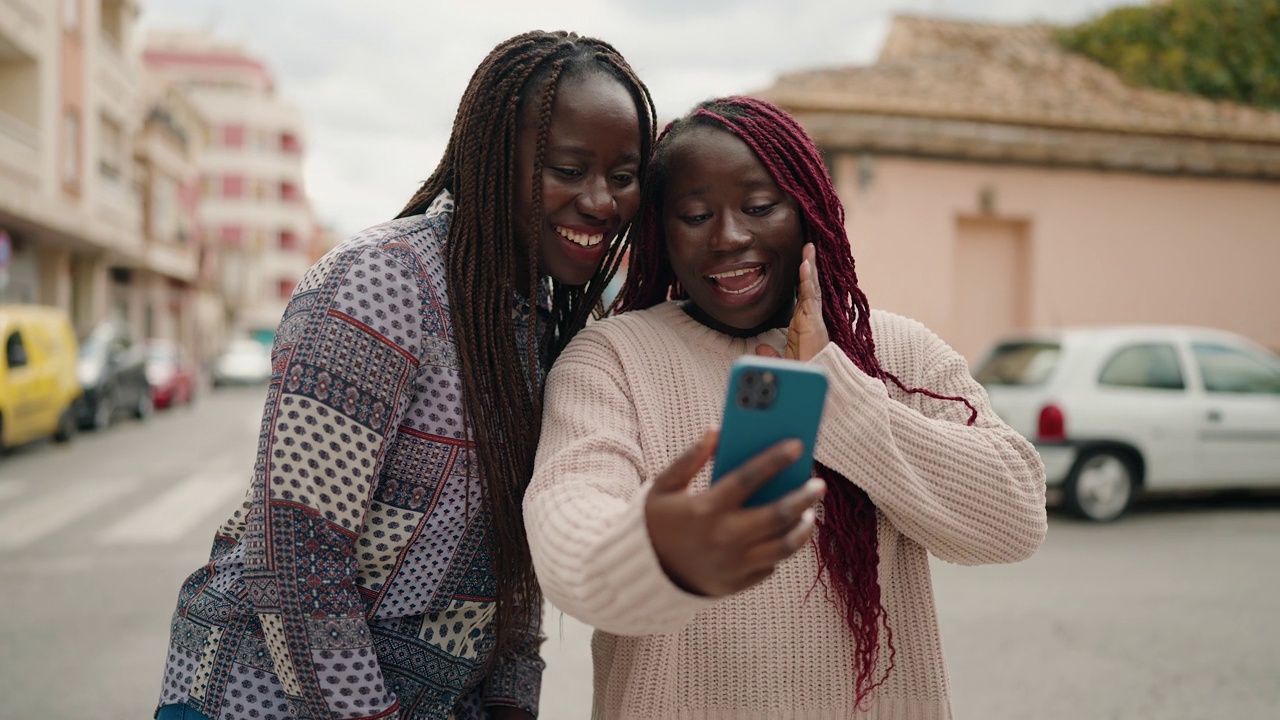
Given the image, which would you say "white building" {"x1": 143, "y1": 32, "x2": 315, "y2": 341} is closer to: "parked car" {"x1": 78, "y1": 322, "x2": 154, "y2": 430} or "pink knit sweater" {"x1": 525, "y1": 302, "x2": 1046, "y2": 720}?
"parked car" {"x1": 78, "y1": 322, "x2": 154, "y2": 430}

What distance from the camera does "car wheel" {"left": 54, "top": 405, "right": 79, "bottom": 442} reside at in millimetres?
13281

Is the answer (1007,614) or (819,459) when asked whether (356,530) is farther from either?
(1007,614)

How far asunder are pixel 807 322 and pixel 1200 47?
17342 millimetres

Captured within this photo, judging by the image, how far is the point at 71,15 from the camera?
21047 millimetres

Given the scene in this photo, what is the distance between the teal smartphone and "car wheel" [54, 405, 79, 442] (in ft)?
46.7

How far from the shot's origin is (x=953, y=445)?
1.60 metres

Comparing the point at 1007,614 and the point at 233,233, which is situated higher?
the point at 1007,614

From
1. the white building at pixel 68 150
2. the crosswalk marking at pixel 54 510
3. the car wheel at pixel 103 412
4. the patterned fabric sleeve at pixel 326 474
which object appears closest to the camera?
the patterned fabric sleeve at pixel 326 474

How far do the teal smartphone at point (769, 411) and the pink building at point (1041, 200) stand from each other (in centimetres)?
1105

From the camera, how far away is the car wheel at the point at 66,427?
13.3 meters

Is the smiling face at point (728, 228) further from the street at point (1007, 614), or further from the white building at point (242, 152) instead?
the white building at point (242, 152)

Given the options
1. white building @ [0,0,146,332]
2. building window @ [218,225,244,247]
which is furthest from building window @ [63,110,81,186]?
building window @ [218,225,244,247]

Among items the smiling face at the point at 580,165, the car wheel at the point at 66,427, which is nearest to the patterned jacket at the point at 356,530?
the smiling face at the point at 580,165

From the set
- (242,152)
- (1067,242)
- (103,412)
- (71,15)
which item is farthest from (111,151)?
(242,152)
